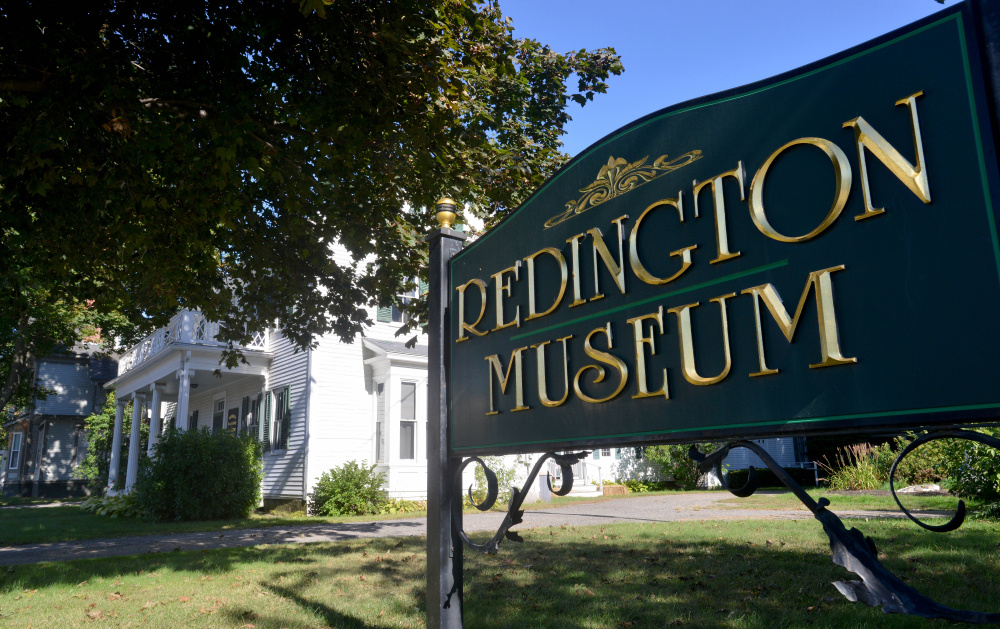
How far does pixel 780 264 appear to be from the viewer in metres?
2.01

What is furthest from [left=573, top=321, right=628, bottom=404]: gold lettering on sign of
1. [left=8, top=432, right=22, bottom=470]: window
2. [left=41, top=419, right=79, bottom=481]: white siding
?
[left=8, top=432, right=22, bottom=470]: window

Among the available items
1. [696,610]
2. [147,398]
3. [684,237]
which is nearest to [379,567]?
[696,610]

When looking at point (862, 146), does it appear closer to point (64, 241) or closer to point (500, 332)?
point (500, 332)

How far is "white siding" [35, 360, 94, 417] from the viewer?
33938 millimetres


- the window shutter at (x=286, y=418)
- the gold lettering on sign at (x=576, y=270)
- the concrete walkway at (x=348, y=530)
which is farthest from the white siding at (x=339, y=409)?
the gold lettering on sign at (x=576, y=270)

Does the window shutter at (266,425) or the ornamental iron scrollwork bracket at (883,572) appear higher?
the window shutter at (266,425)

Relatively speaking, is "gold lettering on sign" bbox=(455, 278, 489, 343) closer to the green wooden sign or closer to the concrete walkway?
the green wooden sign

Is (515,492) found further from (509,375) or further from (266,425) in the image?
(266,425)

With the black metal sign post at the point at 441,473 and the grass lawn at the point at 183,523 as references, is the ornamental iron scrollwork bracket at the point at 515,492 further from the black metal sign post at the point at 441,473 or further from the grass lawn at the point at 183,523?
the grass lawn at the point at 183,523

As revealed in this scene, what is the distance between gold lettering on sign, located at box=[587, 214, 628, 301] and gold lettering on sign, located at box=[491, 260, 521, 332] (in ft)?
1.70

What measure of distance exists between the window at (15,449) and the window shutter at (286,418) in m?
27.2

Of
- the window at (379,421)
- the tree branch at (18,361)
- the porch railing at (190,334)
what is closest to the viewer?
the window at (379,421)

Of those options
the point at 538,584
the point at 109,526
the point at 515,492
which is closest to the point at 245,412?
the point at 109,526

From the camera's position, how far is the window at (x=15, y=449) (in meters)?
36.4
